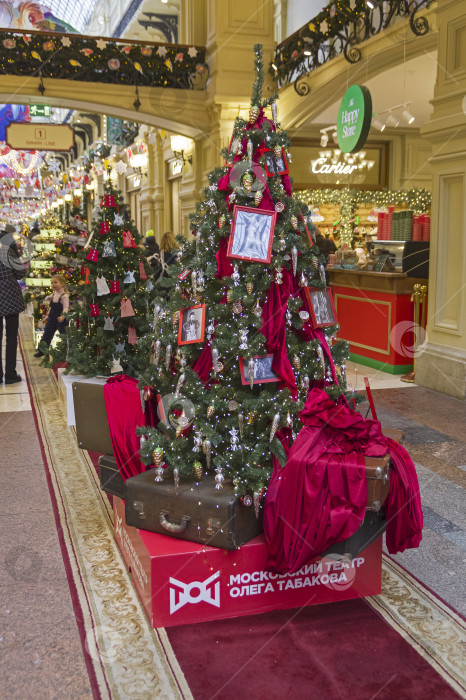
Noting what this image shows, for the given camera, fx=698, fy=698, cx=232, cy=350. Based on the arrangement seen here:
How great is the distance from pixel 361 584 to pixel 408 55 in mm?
6811

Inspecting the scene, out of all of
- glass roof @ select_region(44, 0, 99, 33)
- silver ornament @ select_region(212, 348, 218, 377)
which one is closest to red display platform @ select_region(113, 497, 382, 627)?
silver ornament @ select_region(212, 348, 218, 377)

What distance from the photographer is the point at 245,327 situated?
10.3 ft

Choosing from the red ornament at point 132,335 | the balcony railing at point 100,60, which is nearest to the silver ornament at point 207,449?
the red ornament at point 132,335

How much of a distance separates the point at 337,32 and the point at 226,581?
8.08 metres

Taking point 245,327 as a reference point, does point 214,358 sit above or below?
below

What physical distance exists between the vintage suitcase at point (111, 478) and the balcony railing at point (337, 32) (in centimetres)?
583

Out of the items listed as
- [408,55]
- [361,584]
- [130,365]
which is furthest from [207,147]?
[361,584]

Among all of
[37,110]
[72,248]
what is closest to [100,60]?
[37,110]

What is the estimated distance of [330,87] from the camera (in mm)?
9773

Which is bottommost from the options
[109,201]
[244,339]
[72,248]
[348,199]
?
[244,339]

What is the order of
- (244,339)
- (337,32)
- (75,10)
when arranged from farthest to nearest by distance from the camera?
1. (75,10)
2. (337,32)
3. (244,339)

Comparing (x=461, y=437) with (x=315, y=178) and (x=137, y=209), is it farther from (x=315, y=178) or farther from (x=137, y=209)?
(x=137, y=209)

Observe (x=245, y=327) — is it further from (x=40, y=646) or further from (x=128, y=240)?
(x=128, y=240)

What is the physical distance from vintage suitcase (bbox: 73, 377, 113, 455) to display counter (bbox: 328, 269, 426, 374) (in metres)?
5.01
